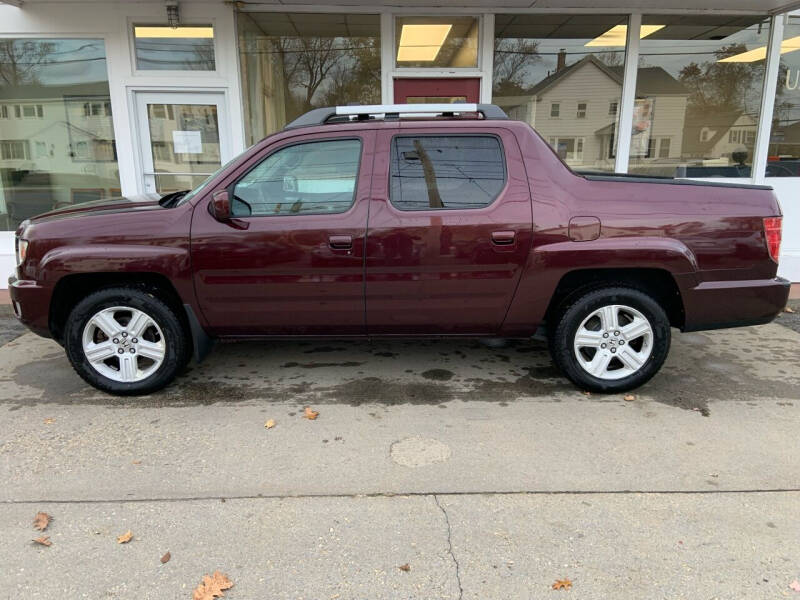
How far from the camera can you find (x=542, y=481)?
9.97ft

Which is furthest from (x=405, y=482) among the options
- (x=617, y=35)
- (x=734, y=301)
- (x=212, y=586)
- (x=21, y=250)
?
(x=617, y=35)

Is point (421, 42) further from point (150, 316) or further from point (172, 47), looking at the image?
point (150, 316)

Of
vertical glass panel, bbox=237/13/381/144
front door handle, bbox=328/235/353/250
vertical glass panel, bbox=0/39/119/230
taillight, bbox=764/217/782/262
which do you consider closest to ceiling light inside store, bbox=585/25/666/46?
vertical glass panel, bbox=237/13/381/144

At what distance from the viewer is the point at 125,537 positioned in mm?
2584

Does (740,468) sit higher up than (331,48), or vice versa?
(331,48)

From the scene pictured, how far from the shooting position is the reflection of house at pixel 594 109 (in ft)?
25.9

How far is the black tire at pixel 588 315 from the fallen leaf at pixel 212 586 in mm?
2634

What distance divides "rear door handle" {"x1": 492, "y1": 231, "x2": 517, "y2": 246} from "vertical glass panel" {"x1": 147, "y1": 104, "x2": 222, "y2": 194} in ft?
17.1

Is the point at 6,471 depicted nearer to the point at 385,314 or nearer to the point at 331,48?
the point at 385,314

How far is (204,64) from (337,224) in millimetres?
4876

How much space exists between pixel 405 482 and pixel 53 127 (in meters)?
7.34

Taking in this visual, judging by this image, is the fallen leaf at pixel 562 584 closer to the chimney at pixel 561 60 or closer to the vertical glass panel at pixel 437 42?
the vertical glass panel at pixel 437 42

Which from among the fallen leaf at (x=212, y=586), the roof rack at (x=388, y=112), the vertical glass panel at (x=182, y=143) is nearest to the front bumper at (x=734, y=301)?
the roof rack at (x=388, y=112)

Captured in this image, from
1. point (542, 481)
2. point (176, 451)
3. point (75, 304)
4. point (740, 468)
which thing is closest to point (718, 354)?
point (740, 468)
